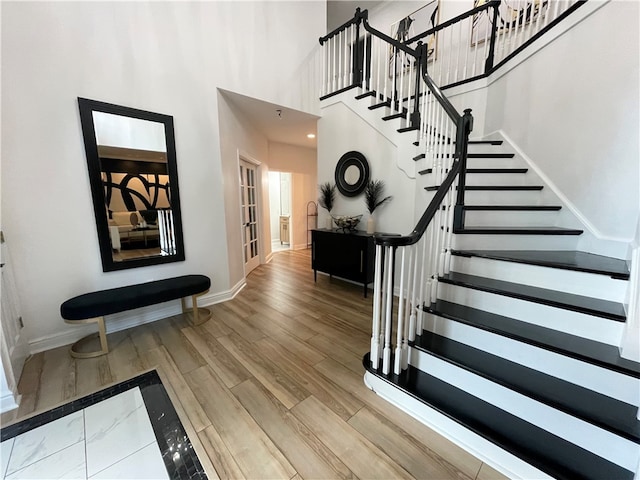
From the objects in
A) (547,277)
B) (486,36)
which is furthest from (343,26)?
(547,277)

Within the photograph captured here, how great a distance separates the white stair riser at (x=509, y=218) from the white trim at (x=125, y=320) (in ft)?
9.92

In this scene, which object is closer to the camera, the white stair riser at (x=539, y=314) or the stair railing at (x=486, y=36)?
the white stair riser at (x=539, y=314)

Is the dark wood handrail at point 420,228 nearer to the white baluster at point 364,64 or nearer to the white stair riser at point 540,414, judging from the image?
the white stair riser at point 540,414

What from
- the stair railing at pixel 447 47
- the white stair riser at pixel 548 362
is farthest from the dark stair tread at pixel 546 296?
the stair railing at pixel 447 47

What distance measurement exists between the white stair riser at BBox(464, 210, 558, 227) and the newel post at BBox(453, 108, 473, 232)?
16.3 inches

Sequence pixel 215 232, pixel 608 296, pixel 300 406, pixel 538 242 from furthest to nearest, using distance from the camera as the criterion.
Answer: pixel 215 232, pixel 538 242, pixel 300 406, pixel 608 296

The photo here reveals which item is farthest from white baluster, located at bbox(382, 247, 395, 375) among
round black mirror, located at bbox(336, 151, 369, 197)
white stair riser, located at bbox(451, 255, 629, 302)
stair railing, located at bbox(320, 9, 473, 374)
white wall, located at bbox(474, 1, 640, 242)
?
round black mirror, located at bbox(336, 151, 369, 197)

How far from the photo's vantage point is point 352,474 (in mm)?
1225

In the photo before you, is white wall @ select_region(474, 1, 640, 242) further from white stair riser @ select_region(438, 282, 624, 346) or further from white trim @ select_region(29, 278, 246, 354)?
white trim @ select_region(29, 278, 246, 354)

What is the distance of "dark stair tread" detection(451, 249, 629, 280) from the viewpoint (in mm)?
1527

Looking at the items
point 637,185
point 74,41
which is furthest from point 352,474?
point 74,41

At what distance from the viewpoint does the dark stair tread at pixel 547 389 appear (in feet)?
3.60

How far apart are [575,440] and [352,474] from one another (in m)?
1.07

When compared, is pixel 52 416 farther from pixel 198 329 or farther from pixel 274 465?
pixel 274 465
